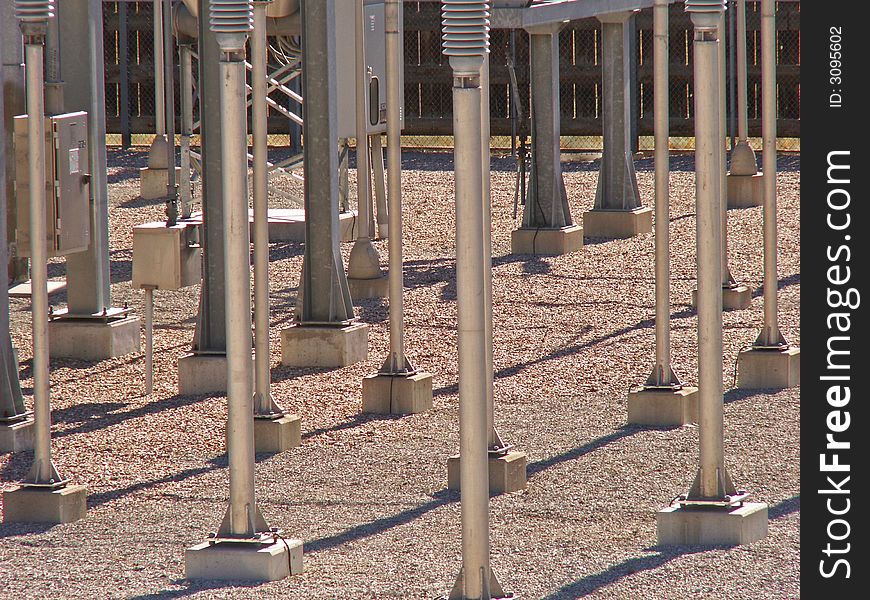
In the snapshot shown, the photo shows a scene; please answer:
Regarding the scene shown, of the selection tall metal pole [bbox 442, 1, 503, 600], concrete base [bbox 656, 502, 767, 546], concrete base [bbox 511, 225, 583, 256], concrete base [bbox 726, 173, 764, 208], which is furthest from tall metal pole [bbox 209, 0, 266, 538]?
concrete base [bbox 726, 173, 764, 208]

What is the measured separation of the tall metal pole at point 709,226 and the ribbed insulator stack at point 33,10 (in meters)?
2.96

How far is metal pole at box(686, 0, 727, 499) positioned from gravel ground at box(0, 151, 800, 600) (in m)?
0.55

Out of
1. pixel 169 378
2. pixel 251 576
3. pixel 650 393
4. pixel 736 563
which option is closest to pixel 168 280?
pixel 169 378

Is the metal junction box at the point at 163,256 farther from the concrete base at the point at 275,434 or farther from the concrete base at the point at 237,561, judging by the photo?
the concrete base at the point at 237,561

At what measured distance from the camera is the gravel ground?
6.99 m

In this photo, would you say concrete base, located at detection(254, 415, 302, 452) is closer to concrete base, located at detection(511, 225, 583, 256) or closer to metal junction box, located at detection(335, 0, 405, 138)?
metal junction box, located at detection(335, 0, 405, 138)

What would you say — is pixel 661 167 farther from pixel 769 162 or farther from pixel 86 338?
pixel 86 338

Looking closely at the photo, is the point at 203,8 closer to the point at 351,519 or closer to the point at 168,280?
the point at 168,280

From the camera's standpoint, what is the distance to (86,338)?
11750mm

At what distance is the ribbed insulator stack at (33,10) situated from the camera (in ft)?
25.0

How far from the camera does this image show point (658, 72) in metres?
9.02

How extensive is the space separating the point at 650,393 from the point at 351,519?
2437 mm

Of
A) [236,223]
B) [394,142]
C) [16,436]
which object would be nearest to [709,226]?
[236,223]

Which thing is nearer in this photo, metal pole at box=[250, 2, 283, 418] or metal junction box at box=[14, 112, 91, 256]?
metal pole at box=[250, 2, 283, 418]
